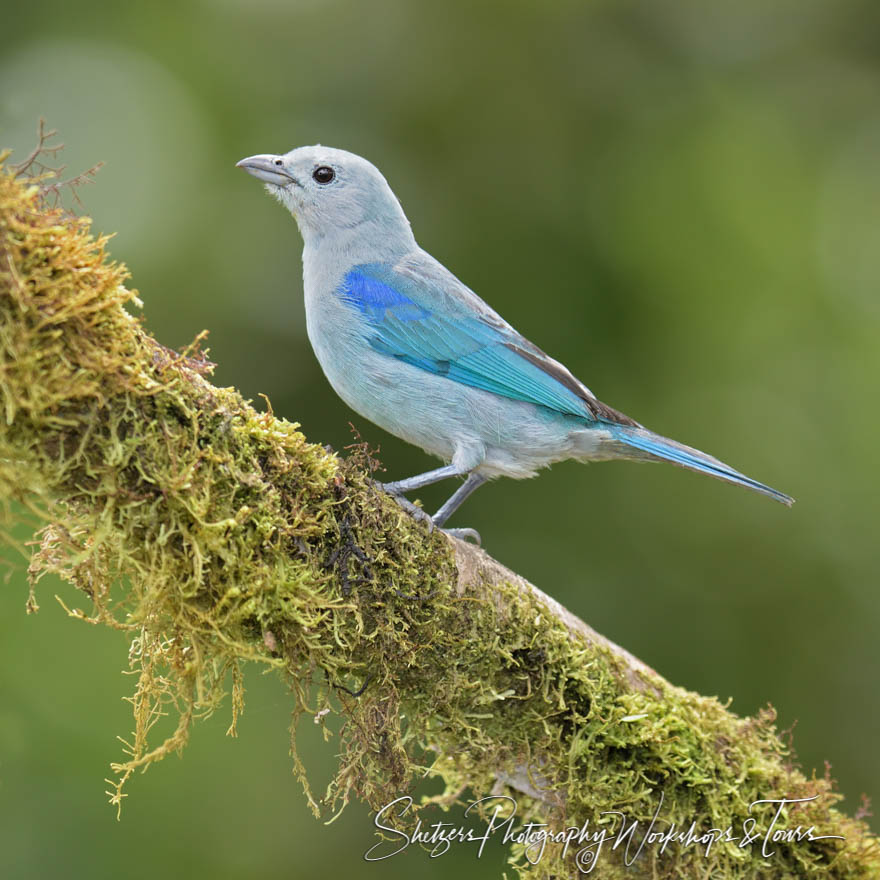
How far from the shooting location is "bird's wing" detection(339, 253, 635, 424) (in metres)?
3.94

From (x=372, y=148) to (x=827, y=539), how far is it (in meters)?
3.94

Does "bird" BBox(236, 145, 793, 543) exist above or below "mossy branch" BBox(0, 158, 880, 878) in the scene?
above

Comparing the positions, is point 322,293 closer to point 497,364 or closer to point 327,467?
point 497,364

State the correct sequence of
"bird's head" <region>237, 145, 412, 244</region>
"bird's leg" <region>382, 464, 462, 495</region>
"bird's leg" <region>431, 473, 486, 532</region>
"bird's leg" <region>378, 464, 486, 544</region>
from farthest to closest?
"bird's head" <region>237, 145, 412, 244</region> → "bird's leg" <region>431, 473, 486, 532</region> → "bird's leg" <region>382, 464, 462, 495</region> → "bird's leg" <region>378, 464, 486, 544</region>

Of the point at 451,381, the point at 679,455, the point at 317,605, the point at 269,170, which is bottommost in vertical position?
the point at 317,605

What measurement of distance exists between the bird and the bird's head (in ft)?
0.62

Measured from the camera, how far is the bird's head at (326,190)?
452 centimetres

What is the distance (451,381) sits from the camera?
12.8 ft

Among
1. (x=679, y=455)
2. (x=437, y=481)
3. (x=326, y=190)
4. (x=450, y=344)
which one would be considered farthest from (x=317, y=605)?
(x=326, y=190)

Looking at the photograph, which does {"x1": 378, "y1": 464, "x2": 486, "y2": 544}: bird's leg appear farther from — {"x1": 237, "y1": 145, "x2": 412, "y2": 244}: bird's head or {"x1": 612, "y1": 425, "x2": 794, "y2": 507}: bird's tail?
{"x1": 237, "y1": 145, "x2": 412, "y2": 244}: bird's head

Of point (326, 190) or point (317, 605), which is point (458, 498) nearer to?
point (317, 605)

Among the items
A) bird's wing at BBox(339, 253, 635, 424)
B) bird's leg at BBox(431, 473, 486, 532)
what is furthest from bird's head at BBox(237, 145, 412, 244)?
bird's leg at BBox(431, 473, 486, 532)

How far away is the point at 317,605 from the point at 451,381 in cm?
152

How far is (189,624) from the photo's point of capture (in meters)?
2.59
